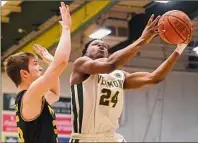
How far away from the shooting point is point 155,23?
3.57m

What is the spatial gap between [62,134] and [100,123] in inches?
263

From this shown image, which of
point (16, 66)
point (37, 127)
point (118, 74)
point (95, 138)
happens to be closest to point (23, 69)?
point (16, 66)

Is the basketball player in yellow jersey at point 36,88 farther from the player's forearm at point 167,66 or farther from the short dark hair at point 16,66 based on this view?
the player's forearm at point 167,66

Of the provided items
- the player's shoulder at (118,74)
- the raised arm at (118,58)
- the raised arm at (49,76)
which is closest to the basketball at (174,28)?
the raised arm at (118,58)

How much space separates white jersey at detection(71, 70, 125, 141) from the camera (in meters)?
3.78

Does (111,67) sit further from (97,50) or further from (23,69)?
(23,69)

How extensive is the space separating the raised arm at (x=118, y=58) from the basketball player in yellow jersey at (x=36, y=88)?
430mm

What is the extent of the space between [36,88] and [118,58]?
0.67m

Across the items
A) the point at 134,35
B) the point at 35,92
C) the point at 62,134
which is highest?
the point at 35,92

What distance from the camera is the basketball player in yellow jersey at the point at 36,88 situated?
322cm

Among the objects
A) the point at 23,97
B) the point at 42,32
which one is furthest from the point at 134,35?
the point at 23,97

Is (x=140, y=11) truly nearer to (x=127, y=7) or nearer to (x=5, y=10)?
(x=127, y=7)

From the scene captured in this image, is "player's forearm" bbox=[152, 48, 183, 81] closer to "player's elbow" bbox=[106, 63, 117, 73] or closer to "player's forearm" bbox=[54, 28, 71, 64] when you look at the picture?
"player's elbow" bbox=[106, 63, 117, 73]

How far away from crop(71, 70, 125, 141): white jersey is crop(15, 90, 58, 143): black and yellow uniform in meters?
0.46
